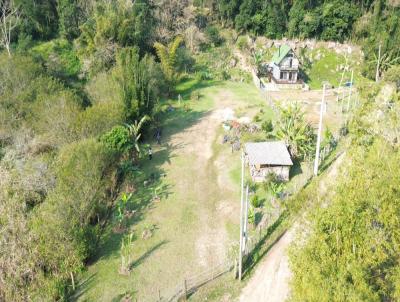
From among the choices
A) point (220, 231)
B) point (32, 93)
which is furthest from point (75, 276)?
point (32, 93)

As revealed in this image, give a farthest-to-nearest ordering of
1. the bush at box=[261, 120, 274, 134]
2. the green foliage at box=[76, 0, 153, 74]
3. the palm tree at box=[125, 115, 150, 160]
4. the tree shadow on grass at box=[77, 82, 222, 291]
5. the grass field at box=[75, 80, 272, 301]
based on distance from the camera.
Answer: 1. the green foliage at box=[76, 0, 153, 74]
2. the bush at box=[261, 120, 274, 134]
3. the palm tree at box=[125, 115, 150, 160]
4. the tree shadow on grass at box=[77, 82, 222, 291]
5. the grass field at box=[75, 80, 272, 301]

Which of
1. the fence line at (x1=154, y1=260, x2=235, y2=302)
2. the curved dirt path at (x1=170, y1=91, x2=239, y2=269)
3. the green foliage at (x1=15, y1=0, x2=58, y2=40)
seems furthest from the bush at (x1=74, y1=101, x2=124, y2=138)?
the green foliage at (x1=15, y1=0, x2=58, y2=40)

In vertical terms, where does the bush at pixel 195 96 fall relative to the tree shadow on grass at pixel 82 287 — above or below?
above

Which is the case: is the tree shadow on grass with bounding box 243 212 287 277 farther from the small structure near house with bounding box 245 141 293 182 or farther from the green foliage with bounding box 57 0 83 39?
the green foliage with bounding box 57 0 83 39

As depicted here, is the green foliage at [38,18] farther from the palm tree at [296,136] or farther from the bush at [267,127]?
the palm tree at [296,136]

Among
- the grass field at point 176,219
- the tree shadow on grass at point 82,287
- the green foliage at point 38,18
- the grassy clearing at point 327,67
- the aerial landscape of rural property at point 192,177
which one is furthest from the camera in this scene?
the green foliage at point 38,18

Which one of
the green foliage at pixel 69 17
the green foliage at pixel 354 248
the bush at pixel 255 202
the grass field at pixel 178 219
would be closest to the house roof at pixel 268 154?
the grass field at pixel 178 219

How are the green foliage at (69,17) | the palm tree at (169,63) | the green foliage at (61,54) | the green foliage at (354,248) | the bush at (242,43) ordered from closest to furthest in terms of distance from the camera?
the green foliage at (354,248) → the palm tree at (169,63) → the green foliage at (61,54) → the green foliage at (69,17) → the bush at (242,43)
